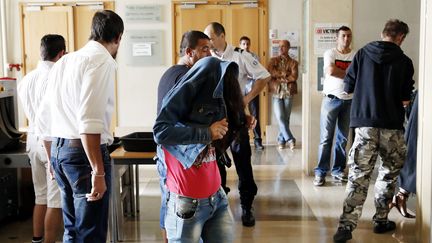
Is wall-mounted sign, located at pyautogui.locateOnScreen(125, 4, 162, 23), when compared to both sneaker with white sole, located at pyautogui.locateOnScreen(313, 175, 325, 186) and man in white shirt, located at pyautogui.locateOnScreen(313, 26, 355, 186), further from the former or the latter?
sneaker with white sole, located at pyautogui.locateOnScreen(313, 175, 325, 186)

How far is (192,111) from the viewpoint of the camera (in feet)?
7.18

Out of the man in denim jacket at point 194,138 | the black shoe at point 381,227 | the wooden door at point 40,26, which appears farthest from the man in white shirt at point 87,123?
the wooden door at point 40,26

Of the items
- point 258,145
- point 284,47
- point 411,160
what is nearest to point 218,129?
point 411,160

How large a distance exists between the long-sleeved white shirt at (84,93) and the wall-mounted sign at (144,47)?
6106 mm

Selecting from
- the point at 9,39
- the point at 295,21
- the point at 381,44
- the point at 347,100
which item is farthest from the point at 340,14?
the point at 9,39

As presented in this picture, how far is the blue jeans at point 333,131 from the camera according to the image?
5594mm

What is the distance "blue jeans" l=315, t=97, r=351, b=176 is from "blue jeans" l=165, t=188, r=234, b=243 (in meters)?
3.50

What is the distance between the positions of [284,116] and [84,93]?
5.94 metres

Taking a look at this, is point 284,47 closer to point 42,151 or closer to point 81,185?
point 42,151

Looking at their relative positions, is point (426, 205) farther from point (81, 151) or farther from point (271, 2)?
point (271, 2)

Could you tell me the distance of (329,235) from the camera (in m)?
4.04

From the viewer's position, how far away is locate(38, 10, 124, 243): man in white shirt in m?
2.40

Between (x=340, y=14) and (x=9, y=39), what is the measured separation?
5.69 meters

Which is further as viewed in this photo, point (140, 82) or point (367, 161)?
point (140, 82)
